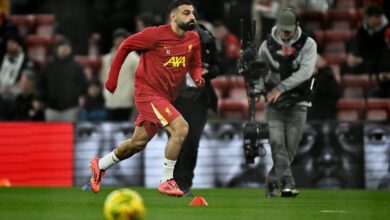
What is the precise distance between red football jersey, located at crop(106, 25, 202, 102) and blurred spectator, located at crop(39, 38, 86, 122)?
7247 mm

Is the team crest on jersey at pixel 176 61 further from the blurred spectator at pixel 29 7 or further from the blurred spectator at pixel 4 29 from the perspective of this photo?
the blurred spectator at pixel 29 7

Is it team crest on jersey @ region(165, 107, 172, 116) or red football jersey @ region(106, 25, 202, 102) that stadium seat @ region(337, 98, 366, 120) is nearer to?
red football jersey @ region(106, 25, 202, 102)

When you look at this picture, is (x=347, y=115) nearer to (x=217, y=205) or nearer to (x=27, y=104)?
(x=27, y=104)

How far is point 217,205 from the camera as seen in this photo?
13.7m

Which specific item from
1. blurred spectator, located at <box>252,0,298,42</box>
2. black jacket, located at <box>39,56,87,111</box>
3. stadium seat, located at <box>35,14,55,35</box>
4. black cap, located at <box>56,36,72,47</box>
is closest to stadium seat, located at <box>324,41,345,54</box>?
blurred spectator, located at <box>252,0,298,42</box>

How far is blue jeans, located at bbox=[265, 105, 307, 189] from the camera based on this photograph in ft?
51.6

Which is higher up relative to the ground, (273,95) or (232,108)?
(273,95)

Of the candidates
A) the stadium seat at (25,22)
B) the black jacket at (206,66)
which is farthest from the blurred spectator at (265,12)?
the black jacket at (206,66)

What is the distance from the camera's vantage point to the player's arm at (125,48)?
45.4ft

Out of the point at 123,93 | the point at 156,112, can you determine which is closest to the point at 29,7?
the point at 123,93

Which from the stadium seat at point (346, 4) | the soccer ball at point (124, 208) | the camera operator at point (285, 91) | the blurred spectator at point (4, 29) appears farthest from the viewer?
the blurred spectator at point (4, 29)

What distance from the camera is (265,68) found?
51.3 ft

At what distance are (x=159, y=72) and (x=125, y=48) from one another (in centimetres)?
50

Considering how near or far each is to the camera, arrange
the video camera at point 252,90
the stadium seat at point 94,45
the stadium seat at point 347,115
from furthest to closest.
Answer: the stadium seat at point 94,45
the stadium seat at point 347,115
the video camera at point 252,90
